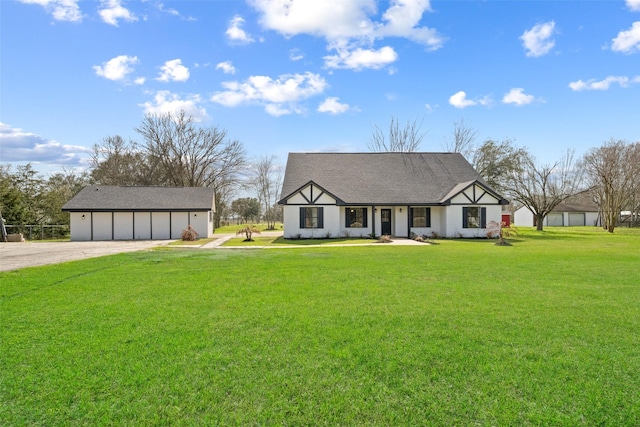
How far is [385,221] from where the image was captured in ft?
77.3

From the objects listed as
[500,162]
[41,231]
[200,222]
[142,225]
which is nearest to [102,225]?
[142,225]

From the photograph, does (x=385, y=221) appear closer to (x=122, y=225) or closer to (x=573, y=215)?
(x=122, y=225)

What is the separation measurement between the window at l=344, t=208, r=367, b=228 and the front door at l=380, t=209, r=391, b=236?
1172 millimetres

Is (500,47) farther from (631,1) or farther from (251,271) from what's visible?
(251,271)

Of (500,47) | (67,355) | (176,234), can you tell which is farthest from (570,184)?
(67,355)

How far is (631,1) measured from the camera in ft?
40.2

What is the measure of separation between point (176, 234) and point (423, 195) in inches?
658

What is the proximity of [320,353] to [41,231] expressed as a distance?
1203 inches

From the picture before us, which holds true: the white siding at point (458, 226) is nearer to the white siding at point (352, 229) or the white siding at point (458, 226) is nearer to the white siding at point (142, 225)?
the white siding at point (352, 229)

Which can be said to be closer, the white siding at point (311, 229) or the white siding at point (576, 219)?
the white siding at point (311, 229)

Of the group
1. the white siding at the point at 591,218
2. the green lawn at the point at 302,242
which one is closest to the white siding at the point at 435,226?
the green lawn at the point at 302,242

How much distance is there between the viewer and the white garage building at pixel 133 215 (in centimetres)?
2359

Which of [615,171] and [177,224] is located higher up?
[615,171]

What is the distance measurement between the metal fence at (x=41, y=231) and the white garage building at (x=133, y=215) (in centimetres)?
480
